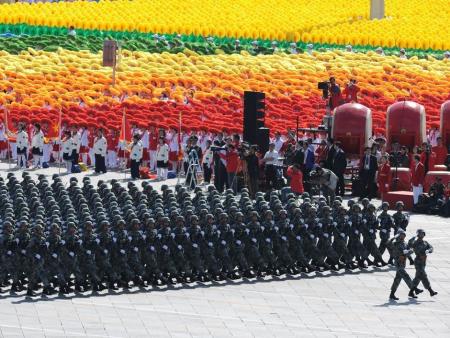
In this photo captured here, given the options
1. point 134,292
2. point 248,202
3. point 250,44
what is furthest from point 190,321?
point 250,44

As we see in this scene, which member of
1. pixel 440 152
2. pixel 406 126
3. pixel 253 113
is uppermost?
pixel 253 113

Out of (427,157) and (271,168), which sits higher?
(427,157)

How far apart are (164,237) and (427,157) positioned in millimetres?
13285

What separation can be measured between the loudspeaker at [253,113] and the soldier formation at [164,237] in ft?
20.8

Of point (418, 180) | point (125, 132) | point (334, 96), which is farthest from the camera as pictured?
point (334, 96)

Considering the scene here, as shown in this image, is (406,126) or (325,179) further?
(406,126)

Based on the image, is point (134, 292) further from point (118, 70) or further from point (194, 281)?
point (118, 70)

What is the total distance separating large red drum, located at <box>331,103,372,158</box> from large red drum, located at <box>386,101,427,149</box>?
1.10 meters

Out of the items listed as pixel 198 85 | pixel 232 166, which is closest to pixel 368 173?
pixel 232 166

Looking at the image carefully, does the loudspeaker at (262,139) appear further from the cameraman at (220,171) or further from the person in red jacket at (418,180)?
the person in red jacket at (418,180)

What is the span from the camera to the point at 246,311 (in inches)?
1261

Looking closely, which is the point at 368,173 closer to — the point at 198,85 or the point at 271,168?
the point at 271,168

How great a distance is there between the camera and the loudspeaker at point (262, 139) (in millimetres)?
44438

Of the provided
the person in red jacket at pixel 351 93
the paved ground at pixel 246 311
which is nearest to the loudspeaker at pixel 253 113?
the paved ground at pixel 246 311
